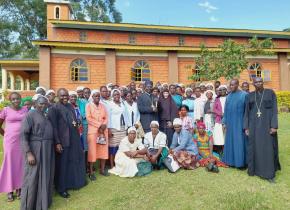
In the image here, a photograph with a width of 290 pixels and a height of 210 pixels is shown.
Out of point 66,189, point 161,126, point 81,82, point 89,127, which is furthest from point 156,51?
point 66,189

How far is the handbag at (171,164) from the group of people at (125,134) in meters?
0.07

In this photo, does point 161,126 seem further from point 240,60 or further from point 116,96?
point 240,60

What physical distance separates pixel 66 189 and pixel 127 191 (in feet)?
3.76

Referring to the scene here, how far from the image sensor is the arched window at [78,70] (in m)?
17.0

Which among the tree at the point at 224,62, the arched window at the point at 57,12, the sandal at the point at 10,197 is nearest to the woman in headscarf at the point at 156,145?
the sandal at the point at 10,197

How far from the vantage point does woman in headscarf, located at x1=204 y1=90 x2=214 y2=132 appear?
6.64 m

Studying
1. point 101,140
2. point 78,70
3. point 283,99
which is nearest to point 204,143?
point 101,140

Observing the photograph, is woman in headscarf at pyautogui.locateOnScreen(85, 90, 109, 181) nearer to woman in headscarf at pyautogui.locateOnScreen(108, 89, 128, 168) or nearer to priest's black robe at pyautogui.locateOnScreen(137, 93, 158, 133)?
woman in headscarf at pyautogui.locateOnScreen(108, 89, 128, 168)

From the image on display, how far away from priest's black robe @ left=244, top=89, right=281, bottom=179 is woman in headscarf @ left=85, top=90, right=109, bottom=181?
10.3ft

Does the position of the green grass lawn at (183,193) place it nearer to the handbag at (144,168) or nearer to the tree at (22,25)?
the handbag at (144,168)

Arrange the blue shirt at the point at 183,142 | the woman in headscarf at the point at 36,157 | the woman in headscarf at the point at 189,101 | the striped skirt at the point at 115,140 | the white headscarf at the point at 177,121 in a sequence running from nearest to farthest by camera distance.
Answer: the woman in headscarf at the point at 36,157 → the striped skirt at the point at 115,140 → the blue shirt at the point at 183,142 → the white headscarf at the point at 177,121 → the woman in headscarf at the point at 189,101

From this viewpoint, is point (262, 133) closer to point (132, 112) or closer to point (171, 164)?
point (171, 164)

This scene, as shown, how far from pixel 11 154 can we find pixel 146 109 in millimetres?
3180

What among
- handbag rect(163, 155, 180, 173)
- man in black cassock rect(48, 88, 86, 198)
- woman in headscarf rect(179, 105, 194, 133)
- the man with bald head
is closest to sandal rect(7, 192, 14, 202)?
man in black cassock rect(48, 88, 86, 198)
